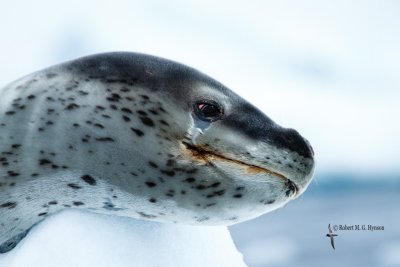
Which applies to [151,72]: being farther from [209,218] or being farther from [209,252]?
[209,252]

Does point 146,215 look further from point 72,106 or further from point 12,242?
point 12,242

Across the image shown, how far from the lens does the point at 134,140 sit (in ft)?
6.18

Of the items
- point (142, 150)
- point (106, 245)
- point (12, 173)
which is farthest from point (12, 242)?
point (142, 150)

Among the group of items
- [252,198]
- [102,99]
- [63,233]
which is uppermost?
[102,99]

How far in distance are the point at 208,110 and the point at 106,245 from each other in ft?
2.19

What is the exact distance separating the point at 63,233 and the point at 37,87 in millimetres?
612

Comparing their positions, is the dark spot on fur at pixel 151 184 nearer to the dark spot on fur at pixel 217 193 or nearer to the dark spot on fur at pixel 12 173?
the dark spot on fur at pixel 217 193

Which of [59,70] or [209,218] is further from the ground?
[59,70]

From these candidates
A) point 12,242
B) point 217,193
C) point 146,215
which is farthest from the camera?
point 12,242

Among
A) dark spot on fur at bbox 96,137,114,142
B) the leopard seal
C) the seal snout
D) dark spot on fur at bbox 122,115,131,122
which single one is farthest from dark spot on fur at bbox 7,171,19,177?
the seal snout

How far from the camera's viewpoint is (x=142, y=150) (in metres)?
1.87

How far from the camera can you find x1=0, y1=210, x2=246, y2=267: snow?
1972mm

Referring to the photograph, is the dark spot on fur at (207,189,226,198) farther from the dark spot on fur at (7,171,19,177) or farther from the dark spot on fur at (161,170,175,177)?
the dark spot on fur at (7,171,19,177)

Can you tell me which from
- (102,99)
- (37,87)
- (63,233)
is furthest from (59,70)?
(63,233)
